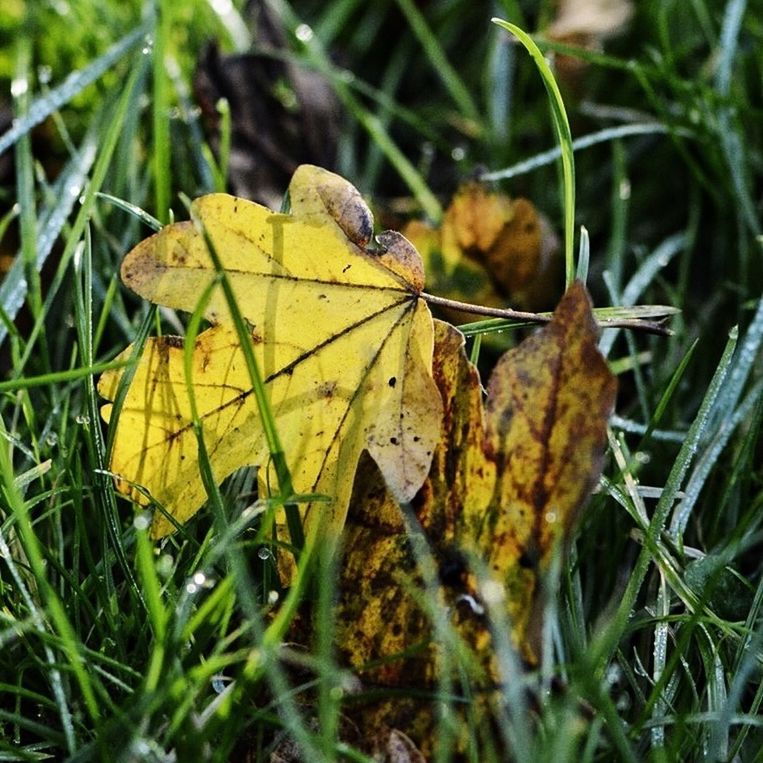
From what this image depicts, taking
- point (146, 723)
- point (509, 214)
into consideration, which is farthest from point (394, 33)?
point (146, 723)

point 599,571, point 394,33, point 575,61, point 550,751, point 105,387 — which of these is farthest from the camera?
point 394,33

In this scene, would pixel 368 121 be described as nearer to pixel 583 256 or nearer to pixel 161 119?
pixel 161 119

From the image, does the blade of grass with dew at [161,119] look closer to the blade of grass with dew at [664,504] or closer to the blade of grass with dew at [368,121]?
the blade of grass with dew at [368,121]

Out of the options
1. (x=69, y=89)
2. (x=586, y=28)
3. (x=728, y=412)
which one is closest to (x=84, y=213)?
(x=69, y=89)

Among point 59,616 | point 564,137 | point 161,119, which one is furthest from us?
point 161,119

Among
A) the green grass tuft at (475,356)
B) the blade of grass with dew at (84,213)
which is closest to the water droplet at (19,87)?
the green grass tuft at (475,356)

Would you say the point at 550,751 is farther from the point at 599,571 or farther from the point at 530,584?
the point at 599,571
